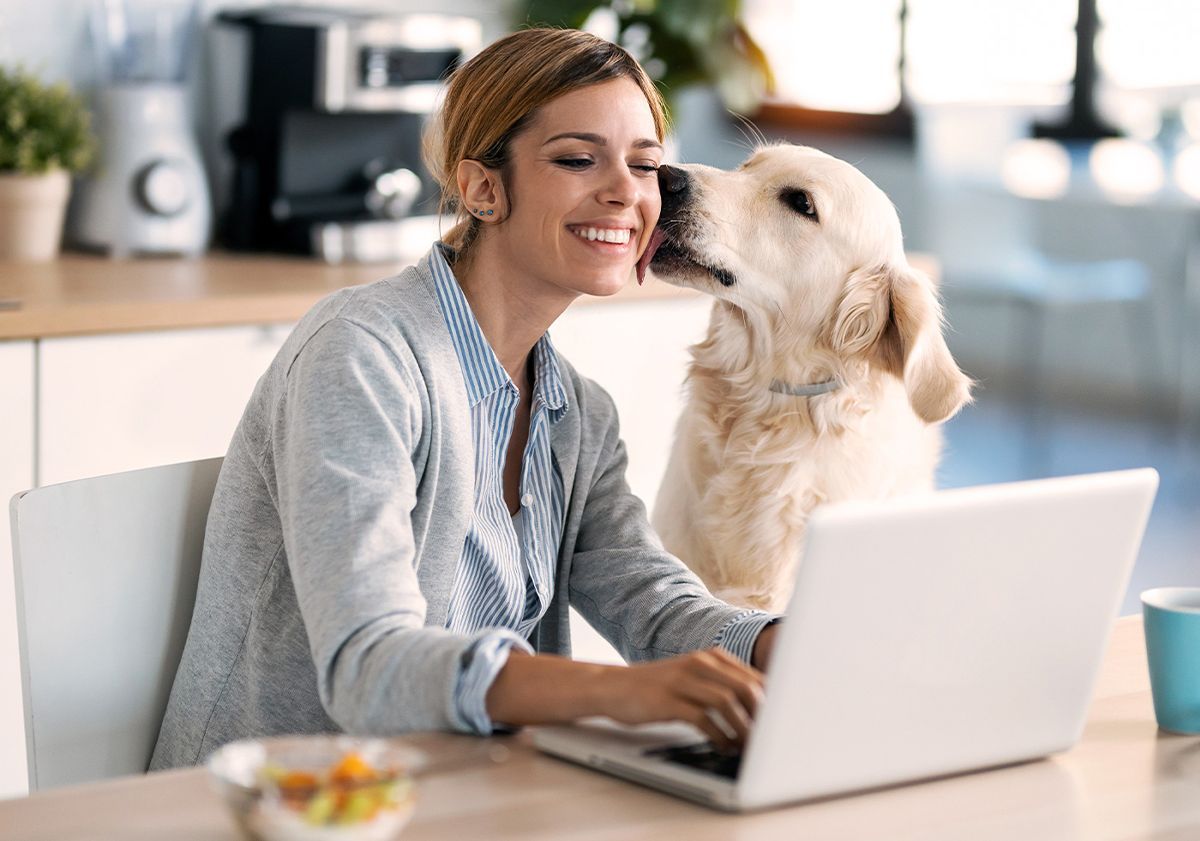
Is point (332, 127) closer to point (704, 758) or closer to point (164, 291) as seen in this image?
point (164, 291)

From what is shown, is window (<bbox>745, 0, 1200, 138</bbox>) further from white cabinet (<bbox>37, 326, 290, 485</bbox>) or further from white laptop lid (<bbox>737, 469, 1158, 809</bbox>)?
white laptop lid (<bbox>737, 469, 1158, 809</bbox>)

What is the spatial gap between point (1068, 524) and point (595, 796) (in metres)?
0.37

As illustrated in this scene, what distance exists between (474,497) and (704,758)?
44 centimetres

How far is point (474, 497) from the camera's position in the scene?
1.41m

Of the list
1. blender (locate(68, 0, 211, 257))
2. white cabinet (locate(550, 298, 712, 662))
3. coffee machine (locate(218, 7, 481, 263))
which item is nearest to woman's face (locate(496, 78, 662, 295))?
white cabinet (locate(550, 298, 712, 662))

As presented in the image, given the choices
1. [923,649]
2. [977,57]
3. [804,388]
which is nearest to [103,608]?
[923,649]

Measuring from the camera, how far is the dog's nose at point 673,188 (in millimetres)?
1799

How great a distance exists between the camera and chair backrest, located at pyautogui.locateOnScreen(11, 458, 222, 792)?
135 centimetres

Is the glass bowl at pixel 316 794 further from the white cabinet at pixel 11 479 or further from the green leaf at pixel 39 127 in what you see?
the green leaf at pixel 39 127

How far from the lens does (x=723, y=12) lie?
3.83 m

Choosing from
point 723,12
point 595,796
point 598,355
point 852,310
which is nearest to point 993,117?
point 723,12

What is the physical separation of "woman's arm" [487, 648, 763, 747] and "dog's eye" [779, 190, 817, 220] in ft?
2.88

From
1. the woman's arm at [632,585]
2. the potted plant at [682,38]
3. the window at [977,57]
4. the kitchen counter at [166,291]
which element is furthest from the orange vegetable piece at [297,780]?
the window at [977,57]

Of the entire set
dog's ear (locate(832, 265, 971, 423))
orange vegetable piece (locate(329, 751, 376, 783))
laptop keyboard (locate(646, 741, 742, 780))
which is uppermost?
dog's ear (locate(832, 265, 971, 423))
